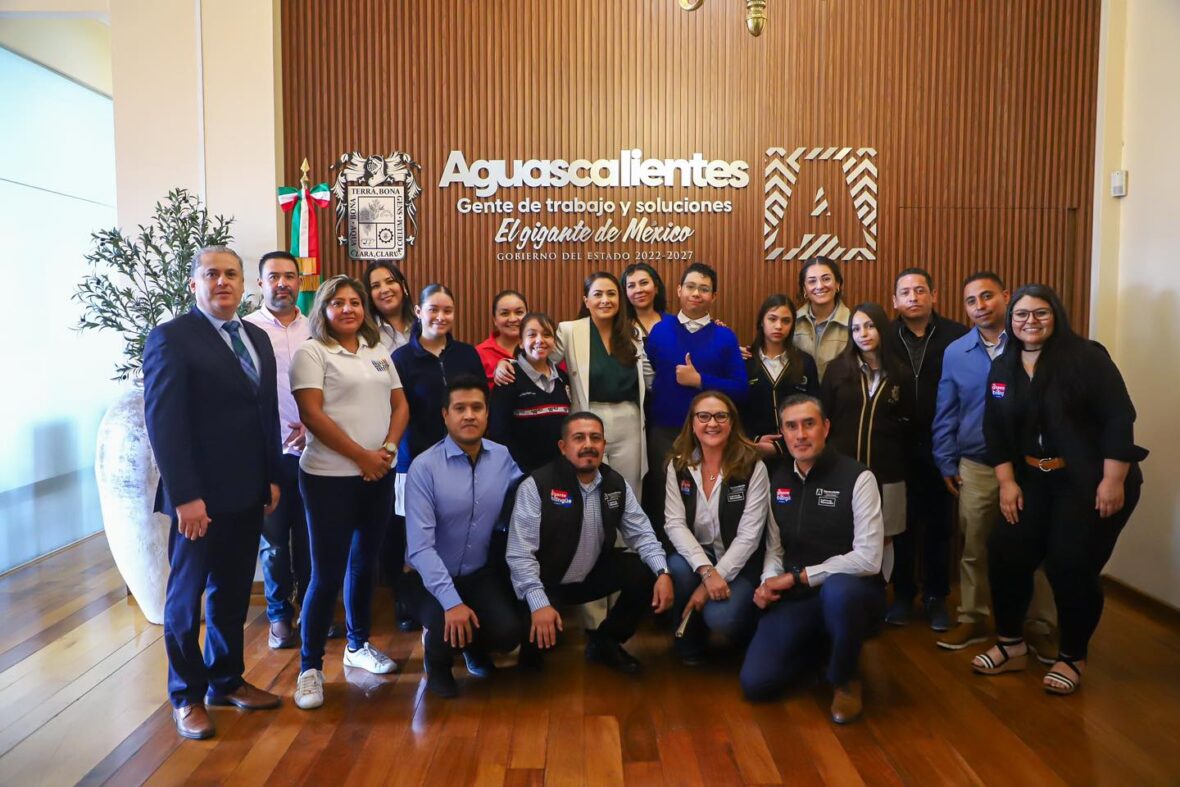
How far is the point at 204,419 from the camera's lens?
114 inches

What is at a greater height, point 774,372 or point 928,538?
point 774,372

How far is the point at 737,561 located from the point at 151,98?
12.3ft

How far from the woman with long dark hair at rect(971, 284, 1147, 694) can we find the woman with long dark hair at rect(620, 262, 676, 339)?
1.46 metres

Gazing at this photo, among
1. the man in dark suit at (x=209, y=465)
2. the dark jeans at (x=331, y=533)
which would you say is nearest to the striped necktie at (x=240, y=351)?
the man in dark suit at (x=209, y=465)

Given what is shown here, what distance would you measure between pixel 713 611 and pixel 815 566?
1.40 feet

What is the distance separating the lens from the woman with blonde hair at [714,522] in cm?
341

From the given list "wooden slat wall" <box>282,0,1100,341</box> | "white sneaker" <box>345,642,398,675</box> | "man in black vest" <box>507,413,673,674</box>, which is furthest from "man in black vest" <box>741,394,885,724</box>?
"wooden slat wall" <box>282,0,1100,341</box>

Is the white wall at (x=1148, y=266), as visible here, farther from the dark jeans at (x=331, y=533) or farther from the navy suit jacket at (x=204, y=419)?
the navy suit jacket at (x=204, y=419)

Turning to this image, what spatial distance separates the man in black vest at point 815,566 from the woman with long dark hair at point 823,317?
0.91m

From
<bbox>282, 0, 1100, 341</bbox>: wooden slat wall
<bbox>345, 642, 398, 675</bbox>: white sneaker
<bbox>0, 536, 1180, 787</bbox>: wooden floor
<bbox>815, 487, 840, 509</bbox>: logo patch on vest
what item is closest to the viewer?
<bbox>0, 536, 1180, 787</bbox>: wooden floor

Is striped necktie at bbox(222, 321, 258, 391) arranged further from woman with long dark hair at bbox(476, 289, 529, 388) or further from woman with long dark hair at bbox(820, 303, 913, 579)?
woman with long dark hair at bbox(820, 303, 913, 579)

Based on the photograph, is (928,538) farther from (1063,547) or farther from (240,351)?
(240,351)

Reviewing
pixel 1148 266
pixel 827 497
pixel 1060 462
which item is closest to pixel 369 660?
pixel 827 497

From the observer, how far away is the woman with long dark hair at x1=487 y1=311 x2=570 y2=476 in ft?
12.4
